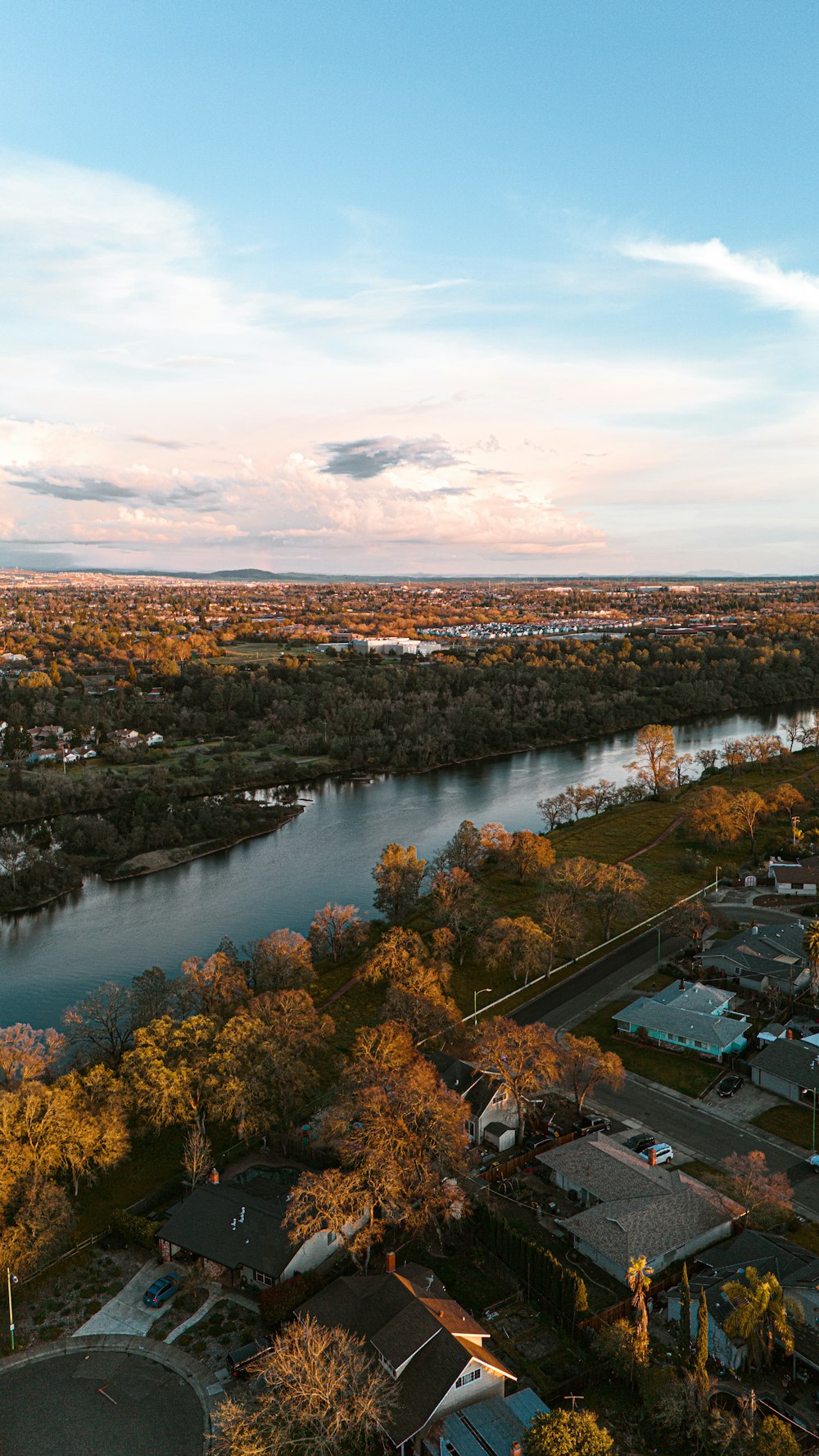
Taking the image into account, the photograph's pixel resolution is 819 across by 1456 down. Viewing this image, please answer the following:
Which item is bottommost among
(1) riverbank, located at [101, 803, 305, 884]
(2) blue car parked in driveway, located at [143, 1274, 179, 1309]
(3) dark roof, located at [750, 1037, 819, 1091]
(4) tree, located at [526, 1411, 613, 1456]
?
(1) riverbank, located at [101, 803, 305, 884]

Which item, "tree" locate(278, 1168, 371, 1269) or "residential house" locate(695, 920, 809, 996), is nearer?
"tree" locate(278, 1168, 371, 1269)

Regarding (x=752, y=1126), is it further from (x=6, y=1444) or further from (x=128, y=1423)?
A: (x=6, y=1444)

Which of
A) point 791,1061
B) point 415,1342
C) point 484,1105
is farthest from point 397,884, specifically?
point 415,1342

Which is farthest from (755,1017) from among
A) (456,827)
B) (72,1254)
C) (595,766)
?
(595,766)

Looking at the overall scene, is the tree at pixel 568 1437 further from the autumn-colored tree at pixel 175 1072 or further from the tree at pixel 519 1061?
the autumn-colored tree at pixel 175 1072

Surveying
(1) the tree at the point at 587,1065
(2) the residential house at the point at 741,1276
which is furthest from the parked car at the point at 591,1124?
(2) the residential house at the point at 741,1276

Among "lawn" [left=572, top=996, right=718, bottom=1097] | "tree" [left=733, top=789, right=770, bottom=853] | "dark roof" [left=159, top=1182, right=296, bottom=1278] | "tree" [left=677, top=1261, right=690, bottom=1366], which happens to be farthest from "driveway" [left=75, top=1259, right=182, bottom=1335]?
"tree" [left=733, top=789, right=770, bottom=853]

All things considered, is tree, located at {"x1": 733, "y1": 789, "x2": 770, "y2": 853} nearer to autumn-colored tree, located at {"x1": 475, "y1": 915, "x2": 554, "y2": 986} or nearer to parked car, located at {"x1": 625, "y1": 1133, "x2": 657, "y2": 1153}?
autumn-colored tree, located at {"x1": 475, "y1": 915, "x2": 554, "y2": 986}

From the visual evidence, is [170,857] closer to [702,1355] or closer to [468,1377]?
[468,1377]
